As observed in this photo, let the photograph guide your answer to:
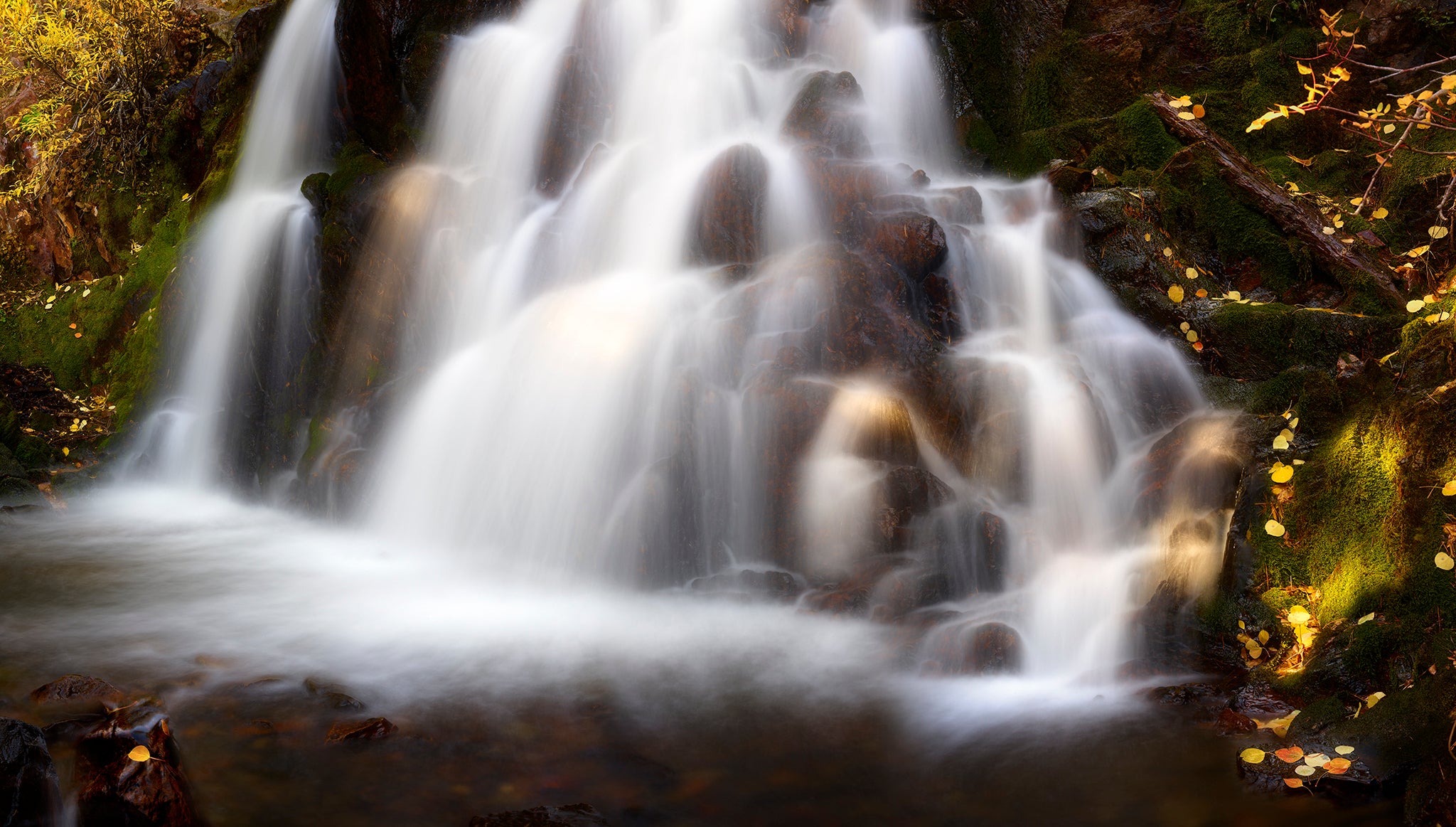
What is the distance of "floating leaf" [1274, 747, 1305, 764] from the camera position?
4.08 metres

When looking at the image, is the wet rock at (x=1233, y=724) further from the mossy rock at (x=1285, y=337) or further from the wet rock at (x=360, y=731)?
the wet rock at (x=360, y=731)

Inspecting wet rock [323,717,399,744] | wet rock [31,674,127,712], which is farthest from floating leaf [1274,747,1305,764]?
wet rock [31,674,127,712]

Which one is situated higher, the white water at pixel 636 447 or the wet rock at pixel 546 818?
the white water at pixel 636 447

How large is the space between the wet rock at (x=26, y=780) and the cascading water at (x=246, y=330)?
19.6 ft

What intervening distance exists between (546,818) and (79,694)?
7.87 ft

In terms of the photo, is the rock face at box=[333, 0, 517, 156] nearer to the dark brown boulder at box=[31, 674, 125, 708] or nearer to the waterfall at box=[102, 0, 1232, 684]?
the waterfall at box=[102, 0, 1232, 684]

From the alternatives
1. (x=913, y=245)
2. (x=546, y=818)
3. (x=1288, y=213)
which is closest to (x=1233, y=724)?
(x=546, y=818)

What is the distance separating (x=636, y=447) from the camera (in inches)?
278

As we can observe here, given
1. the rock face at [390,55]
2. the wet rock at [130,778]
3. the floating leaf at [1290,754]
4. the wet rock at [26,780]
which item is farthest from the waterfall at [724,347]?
the wet rock at [26,780]

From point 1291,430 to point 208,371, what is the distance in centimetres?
952

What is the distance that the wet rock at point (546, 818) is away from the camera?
3.88 metres

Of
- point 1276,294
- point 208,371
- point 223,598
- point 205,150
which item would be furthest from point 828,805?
point 205,150

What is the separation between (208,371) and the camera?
32.0ft

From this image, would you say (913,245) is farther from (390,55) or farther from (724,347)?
(390,55)
